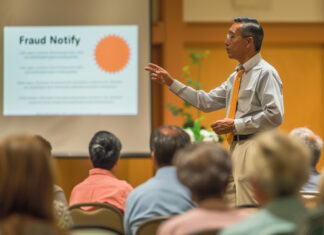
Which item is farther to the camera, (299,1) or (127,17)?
(299,1)

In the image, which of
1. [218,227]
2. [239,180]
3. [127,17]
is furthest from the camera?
[127,17]

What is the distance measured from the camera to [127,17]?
19.1 feet

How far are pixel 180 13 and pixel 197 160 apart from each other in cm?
515

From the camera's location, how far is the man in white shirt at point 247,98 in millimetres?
3412

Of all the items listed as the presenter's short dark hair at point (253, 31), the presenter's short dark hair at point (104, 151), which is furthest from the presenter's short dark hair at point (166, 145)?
the presenter's short dark hair at point (253, 31)

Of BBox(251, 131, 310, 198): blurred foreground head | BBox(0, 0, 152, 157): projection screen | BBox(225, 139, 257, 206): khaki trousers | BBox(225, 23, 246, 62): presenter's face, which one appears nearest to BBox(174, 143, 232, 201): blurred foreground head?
BBox(251, 131, 310, 198): blurred foreground head

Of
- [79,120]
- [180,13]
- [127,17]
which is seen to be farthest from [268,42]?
[79,120]

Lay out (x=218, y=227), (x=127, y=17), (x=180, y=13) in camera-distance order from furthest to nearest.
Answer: (x=180, y=13), (x=127, y=17), (x=218, y=227)

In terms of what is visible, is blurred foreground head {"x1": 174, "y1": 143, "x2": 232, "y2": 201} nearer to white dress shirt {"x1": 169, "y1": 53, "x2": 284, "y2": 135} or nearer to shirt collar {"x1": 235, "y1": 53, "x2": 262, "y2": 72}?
white dress shirt {"x1": 169, "y1": 53, "x2": 284, "y2": 135}

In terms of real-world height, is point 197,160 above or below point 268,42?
below

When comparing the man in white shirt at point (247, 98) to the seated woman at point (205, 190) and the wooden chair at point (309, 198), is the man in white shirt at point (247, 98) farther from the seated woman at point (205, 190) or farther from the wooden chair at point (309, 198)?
the seated woman at point (205, 190)

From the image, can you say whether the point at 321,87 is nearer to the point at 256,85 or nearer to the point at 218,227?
the point at 256,85

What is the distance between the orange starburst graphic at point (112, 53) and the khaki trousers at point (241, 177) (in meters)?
2.56

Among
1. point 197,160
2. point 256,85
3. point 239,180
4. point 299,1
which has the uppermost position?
point 299,1
